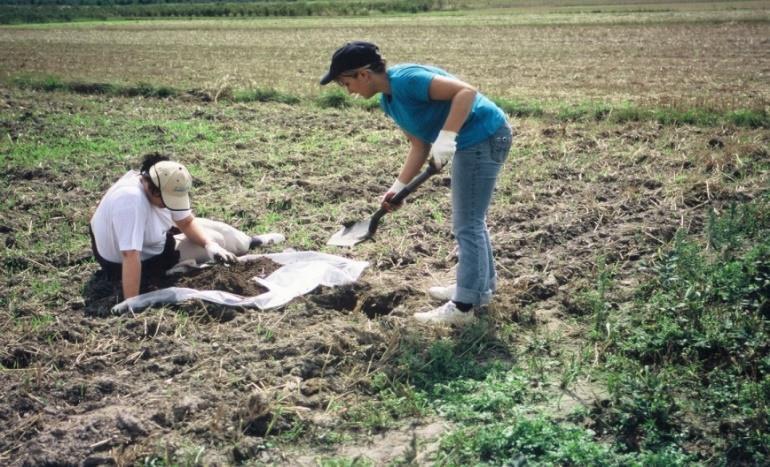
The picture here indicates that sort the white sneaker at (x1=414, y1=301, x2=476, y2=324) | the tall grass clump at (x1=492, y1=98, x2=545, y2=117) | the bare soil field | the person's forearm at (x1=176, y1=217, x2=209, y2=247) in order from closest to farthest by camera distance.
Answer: the bare soil field
the white sneaker at (x1=414, y1=301, x2=476, y2=324)
the person's forearm at (x1=176, y1=217, x2=209, y2=247)
the tall grass clump at (x1=492, y1=98, x2=545, y2=117)

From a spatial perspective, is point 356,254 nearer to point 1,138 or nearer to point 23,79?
point 1,138

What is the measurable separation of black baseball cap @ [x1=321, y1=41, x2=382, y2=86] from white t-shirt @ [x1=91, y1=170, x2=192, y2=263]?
4.51 feet

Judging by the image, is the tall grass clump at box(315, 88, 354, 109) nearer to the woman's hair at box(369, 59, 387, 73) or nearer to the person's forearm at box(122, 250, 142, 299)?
the person's forearm at box(122, 250, 142, 299)

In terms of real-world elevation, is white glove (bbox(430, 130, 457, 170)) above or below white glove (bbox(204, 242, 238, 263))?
above

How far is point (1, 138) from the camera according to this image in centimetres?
927

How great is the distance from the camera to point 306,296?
16.0ft

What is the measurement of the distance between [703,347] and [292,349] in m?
2.09

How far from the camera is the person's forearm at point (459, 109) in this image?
159 inches

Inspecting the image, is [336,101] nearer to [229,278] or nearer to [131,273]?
[229,278]

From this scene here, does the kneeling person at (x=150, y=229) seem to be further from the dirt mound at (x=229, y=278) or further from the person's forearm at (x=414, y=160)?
the person's forearm at (x=414, y=160)

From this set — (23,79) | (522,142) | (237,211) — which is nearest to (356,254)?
(237,211)

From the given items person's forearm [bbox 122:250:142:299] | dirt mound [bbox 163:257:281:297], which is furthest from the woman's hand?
person's forearm [bbox 122:250:142:299]

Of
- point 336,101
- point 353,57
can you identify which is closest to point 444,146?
point 353,57

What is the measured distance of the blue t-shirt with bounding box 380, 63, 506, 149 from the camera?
412 centimetres
